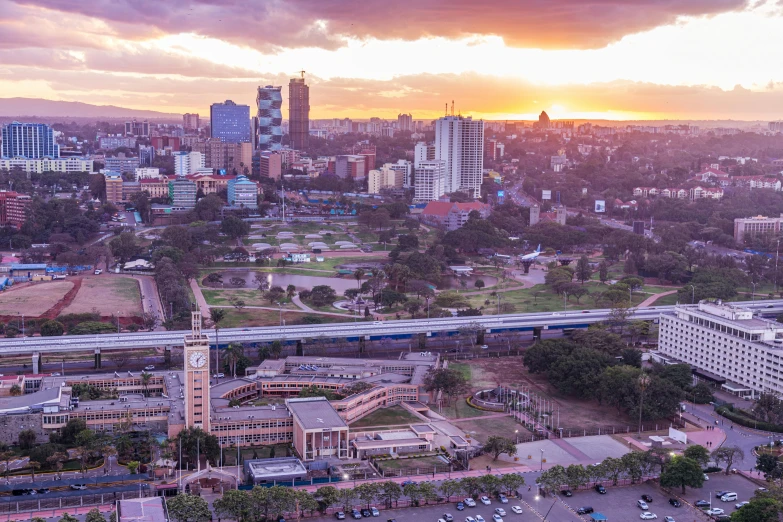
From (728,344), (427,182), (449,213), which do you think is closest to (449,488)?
(728,344)

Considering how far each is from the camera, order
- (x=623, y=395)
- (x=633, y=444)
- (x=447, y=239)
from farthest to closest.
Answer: (x=447, y=239)
(x=623, y=395)
(x=633, y=444)

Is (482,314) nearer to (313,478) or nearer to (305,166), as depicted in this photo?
(313,478)

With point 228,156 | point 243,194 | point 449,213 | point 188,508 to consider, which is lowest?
point 188,508

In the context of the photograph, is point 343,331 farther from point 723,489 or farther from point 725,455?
point 723,489

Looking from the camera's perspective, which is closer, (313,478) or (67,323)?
(313,478)

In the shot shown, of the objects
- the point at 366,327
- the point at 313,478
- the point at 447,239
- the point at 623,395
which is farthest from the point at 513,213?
the point at 313,478

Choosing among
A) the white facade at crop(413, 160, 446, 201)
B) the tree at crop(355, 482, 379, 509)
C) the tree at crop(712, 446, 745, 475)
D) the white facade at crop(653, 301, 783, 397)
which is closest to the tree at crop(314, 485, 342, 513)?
the tree at crop(355, 482, 379, 509)

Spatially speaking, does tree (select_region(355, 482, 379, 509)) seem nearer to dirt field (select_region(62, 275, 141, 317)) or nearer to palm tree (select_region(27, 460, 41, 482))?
palm tree (select_region(27, 460, 41, 482))
